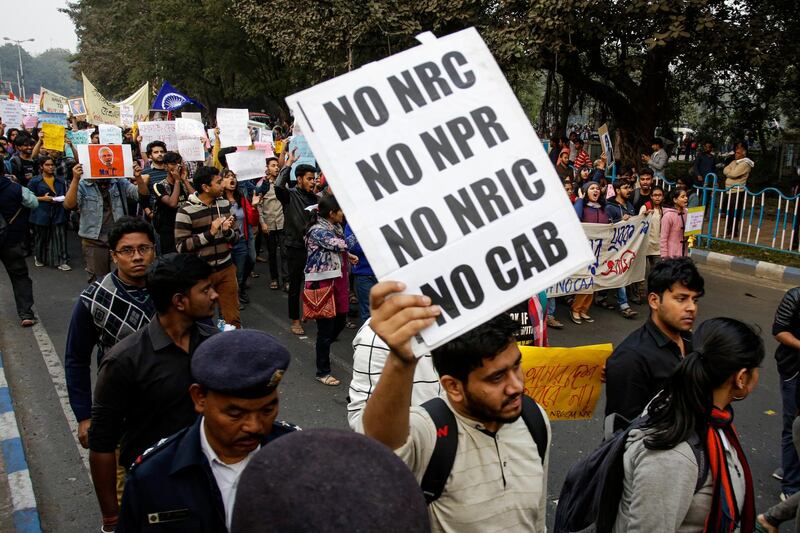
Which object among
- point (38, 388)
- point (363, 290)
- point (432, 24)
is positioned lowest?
point (38, 388)

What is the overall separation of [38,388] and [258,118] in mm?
27272

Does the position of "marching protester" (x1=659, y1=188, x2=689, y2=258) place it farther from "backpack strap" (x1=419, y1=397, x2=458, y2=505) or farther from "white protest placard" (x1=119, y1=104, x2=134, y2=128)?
"white protest placard" (x1=119, y1=104, x2=134, y2=128)

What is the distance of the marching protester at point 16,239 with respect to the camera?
7328 mm

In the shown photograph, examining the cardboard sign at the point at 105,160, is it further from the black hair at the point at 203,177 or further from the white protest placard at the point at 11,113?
the white protest placard at the point at 11,113

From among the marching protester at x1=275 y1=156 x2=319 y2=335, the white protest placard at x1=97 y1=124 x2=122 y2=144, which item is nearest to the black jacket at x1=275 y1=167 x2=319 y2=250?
the marching protester at x1=275 y1=156 x2=319 y2=335

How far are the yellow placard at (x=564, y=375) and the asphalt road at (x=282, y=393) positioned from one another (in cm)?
95

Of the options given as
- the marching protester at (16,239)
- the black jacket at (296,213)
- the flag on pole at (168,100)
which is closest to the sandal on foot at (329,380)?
the black jacket at (296,213)

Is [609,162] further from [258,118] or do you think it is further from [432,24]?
[258,118]

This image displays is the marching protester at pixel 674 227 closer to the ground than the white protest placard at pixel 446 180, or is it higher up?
closer to the ground

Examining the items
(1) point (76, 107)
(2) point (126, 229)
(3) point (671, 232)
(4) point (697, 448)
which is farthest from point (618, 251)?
(1) point (76, 107)

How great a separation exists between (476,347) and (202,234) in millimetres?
4283

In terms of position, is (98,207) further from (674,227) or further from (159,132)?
(674,227)

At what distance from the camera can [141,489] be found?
6.70ft

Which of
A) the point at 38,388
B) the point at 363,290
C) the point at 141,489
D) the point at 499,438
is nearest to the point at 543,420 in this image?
the point at 499,438
